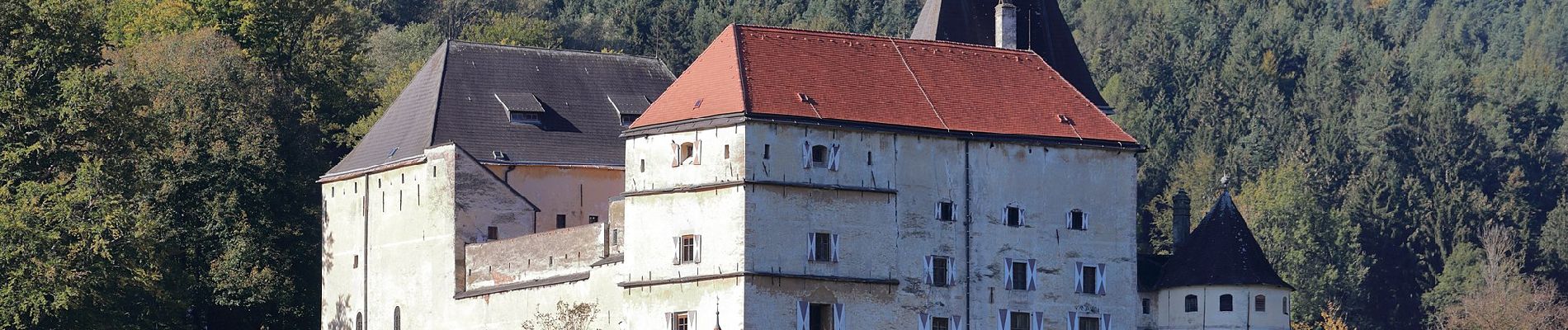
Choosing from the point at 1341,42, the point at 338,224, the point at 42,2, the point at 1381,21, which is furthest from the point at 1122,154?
the point at 1381,21

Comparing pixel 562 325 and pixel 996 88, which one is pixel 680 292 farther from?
pixel 996 88

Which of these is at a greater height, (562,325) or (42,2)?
(42,2)

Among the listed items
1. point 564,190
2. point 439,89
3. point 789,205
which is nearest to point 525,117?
point 439,89

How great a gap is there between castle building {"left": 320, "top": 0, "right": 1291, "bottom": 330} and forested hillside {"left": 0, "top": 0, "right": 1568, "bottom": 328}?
18.5 feet

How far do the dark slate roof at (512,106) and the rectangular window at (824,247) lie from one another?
11.5 meters

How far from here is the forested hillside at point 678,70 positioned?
6831 cm

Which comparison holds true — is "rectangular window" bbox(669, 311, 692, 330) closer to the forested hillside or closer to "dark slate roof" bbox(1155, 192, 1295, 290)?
"dark slate roof" bbox(1155, 192, 1295, 290)

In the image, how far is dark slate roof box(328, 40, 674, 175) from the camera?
7181 centimetres

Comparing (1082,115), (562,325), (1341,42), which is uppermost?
(1341,42)

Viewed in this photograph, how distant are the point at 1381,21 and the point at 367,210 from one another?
93212 mm

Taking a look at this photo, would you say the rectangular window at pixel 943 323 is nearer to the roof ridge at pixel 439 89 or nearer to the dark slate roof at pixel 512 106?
the dark slate roof at pixel 512 106

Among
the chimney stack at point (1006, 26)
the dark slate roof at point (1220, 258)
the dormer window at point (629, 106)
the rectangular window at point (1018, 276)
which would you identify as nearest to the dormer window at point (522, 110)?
the dormer window at point (629, 106)

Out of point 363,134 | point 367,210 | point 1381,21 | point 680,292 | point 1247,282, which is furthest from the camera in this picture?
point 1381,21

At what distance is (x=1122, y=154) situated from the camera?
218 ft
